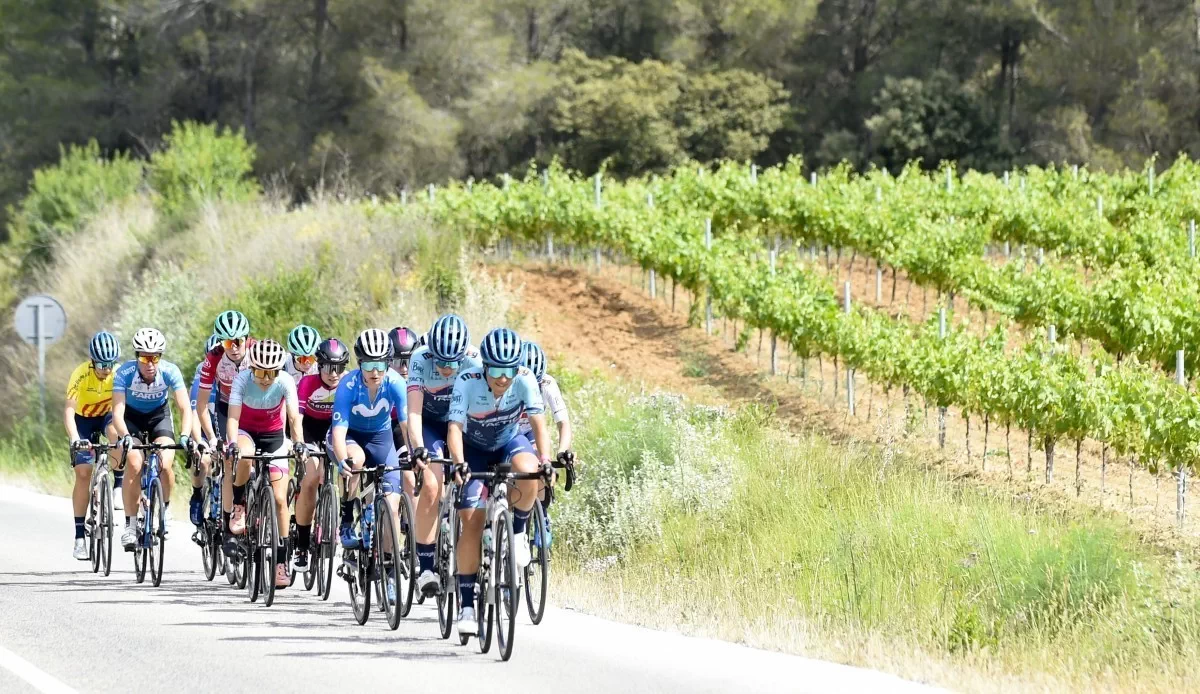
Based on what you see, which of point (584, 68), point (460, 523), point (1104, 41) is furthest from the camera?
point (584, 68)

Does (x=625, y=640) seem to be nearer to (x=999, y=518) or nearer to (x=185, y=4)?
(x=999, y=518)

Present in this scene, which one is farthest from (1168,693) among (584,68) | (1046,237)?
(584,68)

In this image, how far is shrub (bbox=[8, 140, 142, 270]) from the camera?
49.7 meters

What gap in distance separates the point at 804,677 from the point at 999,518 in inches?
211

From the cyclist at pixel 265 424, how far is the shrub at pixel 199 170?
32078mm

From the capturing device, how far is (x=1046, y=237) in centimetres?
3225

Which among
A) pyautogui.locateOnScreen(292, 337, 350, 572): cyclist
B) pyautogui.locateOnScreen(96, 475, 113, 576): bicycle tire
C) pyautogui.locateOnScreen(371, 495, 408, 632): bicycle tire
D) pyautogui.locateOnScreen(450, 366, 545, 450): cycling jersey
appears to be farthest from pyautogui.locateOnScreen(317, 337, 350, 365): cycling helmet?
pyautogui.locateOnScreen(96, 475, 113, 576): bicycle tire

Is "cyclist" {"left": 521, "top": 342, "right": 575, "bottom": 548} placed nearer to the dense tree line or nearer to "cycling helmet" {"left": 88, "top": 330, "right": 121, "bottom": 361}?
"cycling helmet" {"left": 88, "top": 330, "right": 121, "bottom": 361}

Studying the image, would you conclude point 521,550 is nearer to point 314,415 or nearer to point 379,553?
point 379,553

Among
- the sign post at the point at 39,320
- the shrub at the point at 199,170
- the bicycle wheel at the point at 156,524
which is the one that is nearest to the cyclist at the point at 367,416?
the bicycle wheel at the point at 156,524

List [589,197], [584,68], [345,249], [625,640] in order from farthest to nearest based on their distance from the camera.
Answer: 1. [584,68]
2. [589,197]
3. [345,249]
4. [625,640]

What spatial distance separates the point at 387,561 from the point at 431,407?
1.00 m

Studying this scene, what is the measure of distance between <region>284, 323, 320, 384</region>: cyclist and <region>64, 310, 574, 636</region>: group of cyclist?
0.01m

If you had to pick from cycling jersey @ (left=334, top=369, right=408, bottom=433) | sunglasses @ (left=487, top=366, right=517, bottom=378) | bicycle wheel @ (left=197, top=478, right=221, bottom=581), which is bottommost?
bicycle wheel @ (left=197, top=478, right=221, bottom=581)
